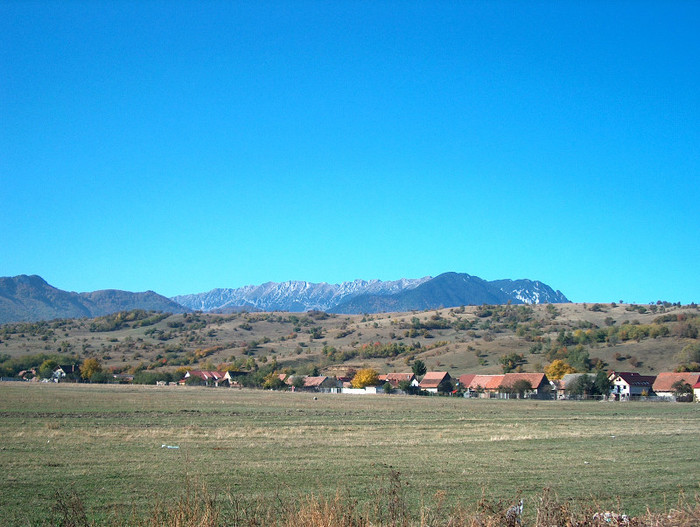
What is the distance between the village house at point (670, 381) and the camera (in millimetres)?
88975

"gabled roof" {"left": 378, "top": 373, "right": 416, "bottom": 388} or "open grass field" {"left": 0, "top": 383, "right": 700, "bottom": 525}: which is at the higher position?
"open grass field" {"left": 0, "top": 383, "right": 700, "bottom": 525}

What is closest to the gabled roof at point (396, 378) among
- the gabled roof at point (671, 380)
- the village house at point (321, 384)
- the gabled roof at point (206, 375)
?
the village house at point (321, 384)

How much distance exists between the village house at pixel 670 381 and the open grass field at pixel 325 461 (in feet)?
199

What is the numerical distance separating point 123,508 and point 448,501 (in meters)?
6.96

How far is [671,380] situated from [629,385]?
5807 mm

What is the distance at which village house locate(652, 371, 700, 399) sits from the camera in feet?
292

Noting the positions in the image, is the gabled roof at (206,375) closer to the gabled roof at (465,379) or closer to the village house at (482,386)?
the gabled roof at (465,379)

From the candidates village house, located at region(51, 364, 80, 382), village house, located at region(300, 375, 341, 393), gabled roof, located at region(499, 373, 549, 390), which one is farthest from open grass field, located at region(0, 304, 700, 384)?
gabled roof, located at region(499, 373, 549, 390)

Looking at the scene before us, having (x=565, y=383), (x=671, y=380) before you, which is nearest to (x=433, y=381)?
(x=565, y=383)

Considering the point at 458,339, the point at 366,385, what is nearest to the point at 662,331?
the point at 458,339

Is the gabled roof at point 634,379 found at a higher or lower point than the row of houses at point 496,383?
higher

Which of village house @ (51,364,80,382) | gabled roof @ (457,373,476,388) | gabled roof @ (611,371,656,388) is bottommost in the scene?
village house @ (51,364,80,382)

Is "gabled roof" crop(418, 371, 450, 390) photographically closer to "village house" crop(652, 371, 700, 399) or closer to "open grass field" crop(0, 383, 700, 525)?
"village house" crop(652, 371, 700, 399)

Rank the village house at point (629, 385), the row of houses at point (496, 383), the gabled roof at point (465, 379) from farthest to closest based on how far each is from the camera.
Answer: the gabled roof at point (465, 379) → the village house at point (629, 385) → the row of houses at point (496, 383)
